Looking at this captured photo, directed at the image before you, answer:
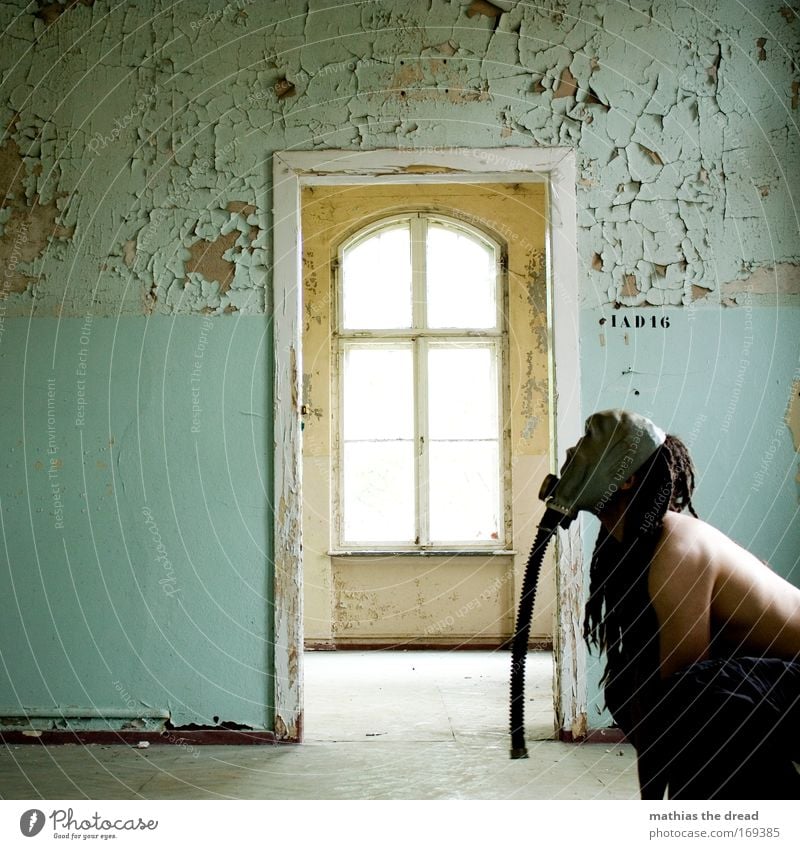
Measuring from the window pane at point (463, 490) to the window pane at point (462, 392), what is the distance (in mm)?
85

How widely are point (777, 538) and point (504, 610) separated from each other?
7.26 feet

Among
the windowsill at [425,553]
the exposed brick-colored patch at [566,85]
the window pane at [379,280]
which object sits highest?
the exposed brick-colored patch at [566,85]

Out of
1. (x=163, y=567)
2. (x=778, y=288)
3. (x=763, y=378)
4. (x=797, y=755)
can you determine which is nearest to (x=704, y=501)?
(x=763, y=378)

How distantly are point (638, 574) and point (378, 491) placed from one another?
3.49 meters

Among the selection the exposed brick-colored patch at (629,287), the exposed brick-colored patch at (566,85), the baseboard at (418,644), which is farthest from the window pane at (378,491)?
the exposed brick-colored patch at (566,85)

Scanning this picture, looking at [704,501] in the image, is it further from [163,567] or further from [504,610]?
[504,610]

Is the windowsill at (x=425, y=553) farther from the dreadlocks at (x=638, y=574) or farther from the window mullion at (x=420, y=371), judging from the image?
the dreadlocks at (x=638, y=574)

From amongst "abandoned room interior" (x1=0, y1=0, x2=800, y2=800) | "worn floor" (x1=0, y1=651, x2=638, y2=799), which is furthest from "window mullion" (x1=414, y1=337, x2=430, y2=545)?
"abandoned room interior" (x1=0, y1=0, x2=800, y2=800)

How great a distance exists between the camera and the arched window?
5.01 meters

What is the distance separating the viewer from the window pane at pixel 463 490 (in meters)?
4.99

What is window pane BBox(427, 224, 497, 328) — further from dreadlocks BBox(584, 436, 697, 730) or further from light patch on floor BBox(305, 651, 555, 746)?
dreadlocks BBox(584, 436, 697, 730)

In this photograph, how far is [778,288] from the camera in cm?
284

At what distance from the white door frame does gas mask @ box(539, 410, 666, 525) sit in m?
1.24

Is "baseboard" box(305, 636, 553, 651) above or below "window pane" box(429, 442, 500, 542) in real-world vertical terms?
below
